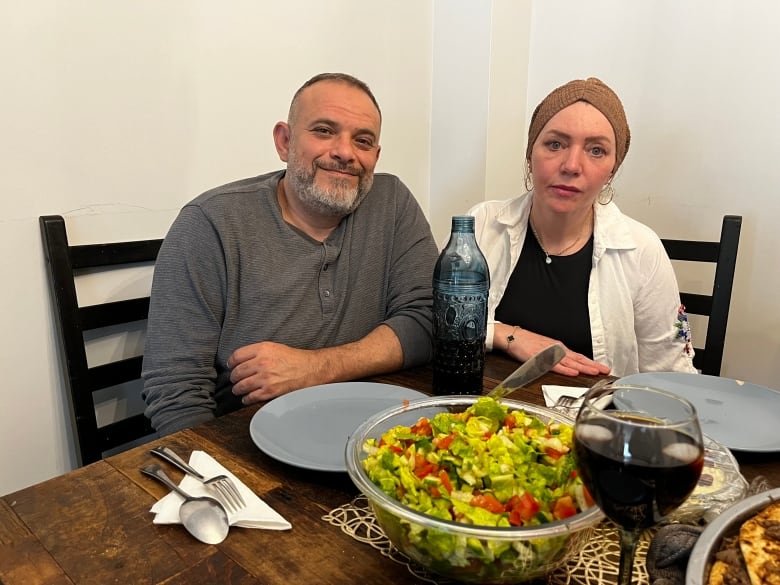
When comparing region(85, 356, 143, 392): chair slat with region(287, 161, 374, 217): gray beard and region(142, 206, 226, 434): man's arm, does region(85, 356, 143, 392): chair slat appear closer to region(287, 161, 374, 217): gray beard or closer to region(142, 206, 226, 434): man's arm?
region(142, 206, 226, 434): man's arm

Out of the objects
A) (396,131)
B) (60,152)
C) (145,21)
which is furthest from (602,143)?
(60,152)

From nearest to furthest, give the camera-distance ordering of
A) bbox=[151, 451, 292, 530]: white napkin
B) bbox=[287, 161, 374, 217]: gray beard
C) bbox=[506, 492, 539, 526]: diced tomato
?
bbox=[506, 492, 539, 526]: diced tomato
bbox=[151, 451, 292, 530]: white napkin
bbox=[287, 161, 374, 217]: gray beard

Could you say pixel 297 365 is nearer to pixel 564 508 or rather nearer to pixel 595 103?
pixel 564 508

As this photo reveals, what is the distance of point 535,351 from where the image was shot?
1.37 m

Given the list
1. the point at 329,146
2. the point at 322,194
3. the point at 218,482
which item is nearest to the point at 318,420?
the point at 218,482

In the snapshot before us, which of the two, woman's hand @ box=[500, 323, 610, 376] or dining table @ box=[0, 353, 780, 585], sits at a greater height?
dining table @ box=[0, 353, 780, 585]

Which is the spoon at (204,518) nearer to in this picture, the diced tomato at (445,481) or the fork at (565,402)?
the diced tomato at (445,481)

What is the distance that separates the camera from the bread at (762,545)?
1.65ft

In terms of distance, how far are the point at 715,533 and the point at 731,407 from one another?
0.57m

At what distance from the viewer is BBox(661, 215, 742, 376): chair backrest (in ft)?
5.63

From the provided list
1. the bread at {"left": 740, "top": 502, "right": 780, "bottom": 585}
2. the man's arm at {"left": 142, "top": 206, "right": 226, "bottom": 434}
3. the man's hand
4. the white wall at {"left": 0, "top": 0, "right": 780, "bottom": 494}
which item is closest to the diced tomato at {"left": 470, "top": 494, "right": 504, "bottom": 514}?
the bread at {"left": 740, "top": 502, "right": 780, "bottom": 585}

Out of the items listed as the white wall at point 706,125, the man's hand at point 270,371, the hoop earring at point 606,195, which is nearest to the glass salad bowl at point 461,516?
the man's hand at point 270,371

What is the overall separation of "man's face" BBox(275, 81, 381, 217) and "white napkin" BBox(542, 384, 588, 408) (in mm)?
720

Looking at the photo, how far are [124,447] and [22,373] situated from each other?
0.45 metres
